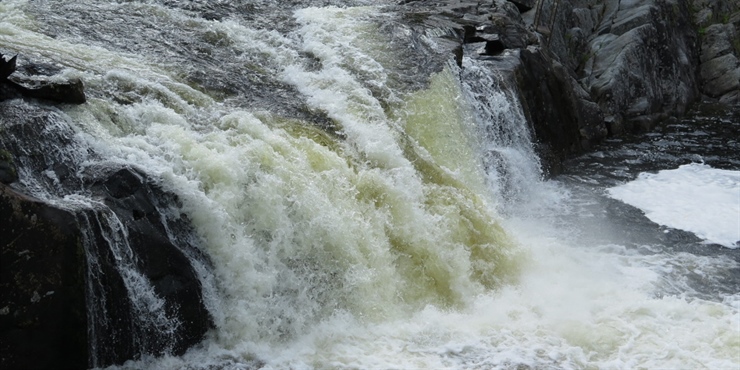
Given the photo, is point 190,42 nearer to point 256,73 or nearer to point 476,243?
point 256,73

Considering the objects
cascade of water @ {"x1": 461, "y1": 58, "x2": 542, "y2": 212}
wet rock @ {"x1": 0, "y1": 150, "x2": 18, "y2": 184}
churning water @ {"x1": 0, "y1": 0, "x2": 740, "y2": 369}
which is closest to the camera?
wet rock @ {"x1": 0, "y1": 150, "x2": 18, "y2": 184}

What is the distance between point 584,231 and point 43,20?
25.0 feet

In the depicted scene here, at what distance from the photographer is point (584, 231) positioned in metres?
10.7

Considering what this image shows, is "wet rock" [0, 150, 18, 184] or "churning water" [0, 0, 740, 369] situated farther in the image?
"churning water" [0, 0, 740, 369]

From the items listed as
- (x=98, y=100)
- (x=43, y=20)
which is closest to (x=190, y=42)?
(x=43, y=20)

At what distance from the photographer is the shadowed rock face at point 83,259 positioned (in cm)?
581

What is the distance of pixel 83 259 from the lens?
5996mm

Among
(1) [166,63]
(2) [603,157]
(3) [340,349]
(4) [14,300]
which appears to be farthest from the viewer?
(2) [603,157]

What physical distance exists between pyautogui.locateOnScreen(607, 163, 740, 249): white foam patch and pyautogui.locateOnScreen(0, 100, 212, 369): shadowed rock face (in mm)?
7093

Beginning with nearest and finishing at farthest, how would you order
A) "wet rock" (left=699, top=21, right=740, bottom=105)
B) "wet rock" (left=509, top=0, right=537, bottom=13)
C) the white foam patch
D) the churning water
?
the churning water < the white foam patch < "wet rock" (left=509, top=0, right=537, bottom=13) < "wet rock" (left=699, top=21, right=740, bottom=105)

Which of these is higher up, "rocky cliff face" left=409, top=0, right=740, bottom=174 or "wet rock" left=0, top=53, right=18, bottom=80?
"wet rock" left=0, top=53, right=18, bottom=80

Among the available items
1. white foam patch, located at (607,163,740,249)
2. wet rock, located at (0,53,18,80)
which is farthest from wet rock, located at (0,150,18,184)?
white foam patch, located at (607,163,740,249)

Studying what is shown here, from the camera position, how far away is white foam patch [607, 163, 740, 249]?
10.8m

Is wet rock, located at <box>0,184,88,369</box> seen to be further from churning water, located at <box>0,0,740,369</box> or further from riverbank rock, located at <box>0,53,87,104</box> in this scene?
riverbank rock, located at <box>0,53,87,104</box>
